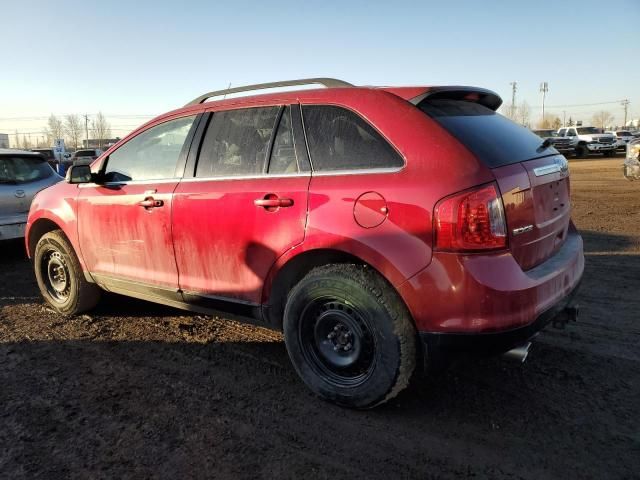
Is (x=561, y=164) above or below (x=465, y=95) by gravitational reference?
below

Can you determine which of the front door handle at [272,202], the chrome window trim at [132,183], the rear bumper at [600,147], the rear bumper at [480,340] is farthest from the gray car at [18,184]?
the rear bumper at [600,147]

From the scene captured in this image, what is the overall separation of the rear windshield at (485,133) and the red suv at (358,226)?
0.01 meters

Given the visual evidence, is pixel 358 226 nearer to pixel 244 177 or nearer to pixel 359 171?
pixel 359 171

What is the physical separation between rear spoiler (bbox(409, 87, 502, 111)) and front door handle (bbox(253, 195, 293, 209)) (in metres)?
0.92

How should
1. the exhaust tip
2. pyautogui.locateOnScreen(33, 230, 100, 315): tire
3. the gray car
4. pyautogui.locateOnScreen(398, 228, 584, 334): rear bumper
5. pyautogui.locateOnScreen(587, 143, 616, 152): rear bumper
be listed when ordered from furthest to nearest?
pyautogui.locateOnScreen(587, 143, 616, 152): rear bumper
the gray car
pyautogui.locateOnScreen(33, 230, 100, 315): tire
the exhaust tip
pyautogui.locateOnScreen(398, 228, 584, 334): rear bumper

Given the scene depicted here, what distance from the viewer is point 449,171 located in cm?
250

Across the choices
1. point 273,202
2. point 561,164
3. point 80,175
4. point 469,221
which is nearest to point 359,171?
point 273,202

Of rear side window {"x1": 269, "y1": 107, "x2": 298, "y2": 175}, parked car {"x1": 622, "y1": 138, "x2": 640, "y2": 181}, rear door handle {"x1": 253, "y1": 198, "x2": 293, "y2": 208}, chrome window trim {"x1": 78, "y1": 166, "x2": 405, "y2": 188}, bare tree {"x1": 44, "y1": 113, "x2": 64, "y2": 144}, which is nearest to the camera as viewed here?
chrome window trim {"x1": 78, "y1": 166, "x2": 405, "y2": 188}

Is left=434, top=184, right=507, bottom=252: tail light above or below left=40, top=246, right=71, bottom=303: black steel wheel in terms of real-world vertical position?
above

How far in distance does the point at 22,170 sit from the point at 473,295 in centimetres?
752

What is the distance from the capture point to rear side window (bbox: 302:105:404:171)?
108 inches

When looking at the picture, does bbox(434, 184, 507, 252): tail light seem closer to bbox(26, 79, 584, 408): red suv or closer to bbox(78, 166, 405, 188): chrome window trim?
bbox(26, 79, 584, 408): red suv

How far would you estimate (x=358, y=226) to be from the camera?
2.67 m

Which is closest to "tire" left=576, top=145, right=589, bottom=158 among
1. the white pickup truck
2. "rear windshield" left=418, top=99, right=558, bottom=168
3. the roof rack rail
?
the white pickup truck
